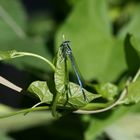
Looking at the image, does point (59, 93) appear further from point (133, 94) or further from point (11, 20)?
point (11, 20)

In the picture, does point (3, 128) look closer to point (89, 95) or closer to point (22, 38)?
point (22, 38)

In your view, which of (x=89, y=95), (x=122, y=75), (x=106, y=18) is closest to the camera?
(x=89, y=95)

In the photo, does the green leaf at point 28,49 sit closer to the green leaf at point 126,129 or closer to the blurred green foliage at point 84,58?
the blurred green foliage at point 84,58

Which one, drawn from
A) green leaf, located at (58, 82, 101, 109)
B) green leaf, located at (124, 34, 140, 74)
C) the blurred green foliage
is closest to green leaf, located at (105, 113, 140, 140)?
the blurred green foliage

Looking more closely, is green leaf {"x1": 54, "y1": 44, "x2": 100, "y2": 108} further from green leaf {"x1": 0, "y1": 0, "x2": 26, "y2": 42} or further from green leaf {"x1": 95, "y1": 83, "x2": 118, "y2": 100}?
green leaf {"x1": 0, "y1": 0, "x2": 26, "y2": 42}

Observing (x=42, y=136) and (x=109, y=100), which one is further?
(x=42, y=136)

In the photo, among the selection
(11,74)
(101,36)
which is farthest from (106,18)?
(11,74)

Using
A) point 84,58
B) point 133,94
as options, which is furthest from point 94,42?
point 133,94
